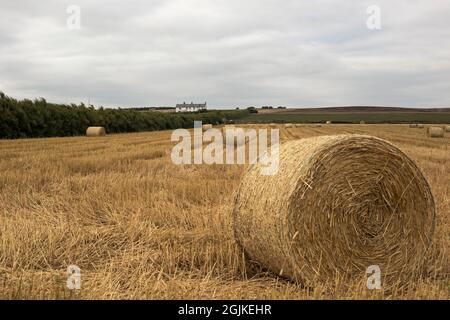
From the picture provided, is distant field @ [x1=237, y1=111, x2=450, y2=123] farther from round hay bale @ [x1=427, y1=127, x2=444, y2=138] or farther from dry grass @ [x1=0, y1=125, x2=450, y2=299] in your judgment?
dry grass @ [x1=0, y1=125, x2=450, y2=299]

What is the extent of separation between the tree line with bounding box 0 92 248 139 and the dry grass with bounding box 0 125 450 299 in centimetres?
2141

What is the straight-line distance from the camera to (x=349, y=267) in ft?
14.3

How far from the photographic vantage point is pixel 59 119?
3300cm

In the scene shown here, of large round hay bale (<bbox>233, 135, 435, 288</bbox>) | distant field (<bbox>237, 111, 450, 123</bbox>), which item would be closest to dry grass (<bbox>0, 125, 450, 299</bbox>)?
large round hay bale (<bbox>233, 135, 435, 288</bbox>)

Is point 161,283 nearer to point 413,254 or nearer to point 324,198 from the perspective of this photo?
point 324,198

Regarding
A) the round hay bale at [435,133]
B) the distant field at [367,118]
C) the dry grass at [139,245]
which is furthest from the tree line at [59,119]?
the distant field at [367,118]

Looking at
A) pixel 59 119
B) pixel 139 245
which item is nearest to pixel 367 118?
pixel 59 119

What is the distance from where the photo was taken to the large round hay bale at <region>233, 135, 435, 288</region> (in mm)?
4254

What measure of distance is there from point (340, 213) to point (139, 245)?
207cm

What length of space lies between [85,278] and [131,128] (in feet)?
131

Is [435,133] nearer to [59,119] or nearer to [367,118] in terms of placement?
[59,119]

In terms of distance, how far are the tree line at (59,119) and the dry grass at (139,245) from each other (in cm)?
2141

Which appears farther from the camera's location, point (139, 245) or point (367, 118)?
point (367, 118)
